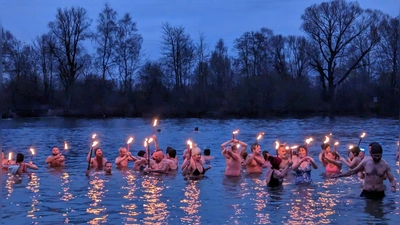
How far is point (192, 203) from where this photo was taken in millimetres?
12031

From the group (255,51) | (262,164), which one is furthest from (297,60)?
(262,164)

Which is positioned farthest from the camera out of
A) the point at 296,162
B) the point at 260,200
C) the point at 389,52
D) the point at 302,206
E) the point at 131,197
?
the point at 389,52

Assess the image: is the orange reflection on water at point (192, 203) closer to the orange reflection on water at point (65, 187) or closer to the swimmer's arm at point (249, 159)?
the swimmer's arm at point (249, 159)

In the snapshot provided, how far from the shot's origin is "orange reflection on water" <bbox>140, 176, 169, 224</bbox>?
10.6 m

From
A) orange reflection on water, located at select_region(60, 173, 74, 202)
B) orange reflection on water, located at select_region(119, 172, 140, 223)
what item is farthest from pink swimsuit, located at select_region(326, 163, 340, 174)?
orange reflection on water, located at select_region(60, 173, 74, 202)

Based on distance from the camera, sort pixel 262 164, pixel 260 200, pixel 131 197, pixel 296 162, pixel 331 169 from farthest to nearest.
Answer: pixel 262 164 → pixel 331 169 → pixel 296 162 → pixel 131 197 → pixel 260 200

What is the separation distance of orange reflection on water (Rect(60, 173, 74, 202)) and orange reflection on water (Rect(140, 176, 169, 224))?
5.10ft

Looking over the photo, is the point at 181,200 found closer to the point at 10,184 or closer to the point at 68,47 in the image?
the point at 10,184

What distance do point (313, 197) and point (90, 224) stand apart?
184 inches

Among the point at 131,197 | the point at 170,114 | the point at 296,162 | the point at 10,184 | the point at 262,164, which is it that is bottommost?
the point at 131,197

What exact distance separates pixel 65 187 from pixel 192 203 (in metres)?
3.76

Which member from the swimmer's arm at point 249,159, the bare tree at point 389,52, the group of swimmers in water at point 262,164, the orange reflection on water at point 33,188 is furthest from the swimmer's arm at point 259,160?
the bare tree at point 389,52

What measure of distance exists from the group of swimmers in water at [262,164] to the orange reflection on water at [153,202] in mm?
881

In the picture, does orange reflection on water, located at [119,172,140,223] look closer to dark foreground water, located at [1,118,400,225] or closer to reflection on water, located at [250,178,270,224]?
dark foreground water, located at [1,118,400,225]
